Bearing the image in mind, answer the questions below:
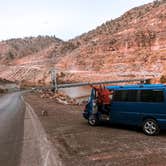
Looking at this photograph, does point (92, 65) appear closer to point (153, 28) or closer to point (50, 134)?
point (153, 28)

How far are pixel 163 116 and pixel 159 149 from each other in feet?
6.79

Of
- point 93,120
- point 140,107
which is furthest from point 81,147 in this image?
point 93,120

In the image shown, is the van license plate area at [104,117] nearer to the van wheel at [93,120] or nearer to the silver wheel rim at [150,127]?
the van wheel at [93,120]

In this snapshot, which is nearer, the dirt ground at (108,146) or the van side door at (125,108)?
the dirt ground at (108,146)

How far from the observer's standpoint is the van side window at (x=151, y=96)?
11297mm

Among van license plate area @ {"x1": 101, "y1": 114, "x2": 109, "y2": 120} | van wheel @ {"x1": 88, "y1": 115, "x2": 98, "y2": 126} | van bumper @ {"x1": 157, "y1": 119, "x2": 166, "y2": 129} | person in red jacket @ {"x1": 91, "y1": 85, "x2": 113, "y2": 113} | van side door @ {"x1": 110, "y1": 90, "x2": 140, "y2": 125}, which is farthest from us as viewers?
van wheel @ {"x1": 88, "y1": 115, "x2": 98, "y2": 126}

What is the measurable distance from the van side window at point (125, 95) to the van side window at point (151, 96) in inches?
13.6

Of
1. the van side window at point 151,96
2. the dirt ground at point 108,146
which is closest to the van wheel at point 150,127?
the dirt ground at point 108,146

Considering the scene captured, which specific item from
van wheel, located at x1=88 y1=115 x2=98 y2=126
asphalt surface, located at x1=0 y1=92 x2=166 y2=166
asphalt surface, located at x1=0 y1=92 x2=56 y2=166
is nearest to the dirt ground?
asphalt surface, located at x1=0 y1=92 x2=166 y2=166

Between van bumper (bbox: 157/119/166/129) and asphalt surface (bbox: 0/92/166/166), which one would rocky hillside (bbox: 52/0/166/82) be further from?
van bumper (bbox: 157/119/166/129)

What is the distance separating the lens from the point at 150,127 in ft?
38.0

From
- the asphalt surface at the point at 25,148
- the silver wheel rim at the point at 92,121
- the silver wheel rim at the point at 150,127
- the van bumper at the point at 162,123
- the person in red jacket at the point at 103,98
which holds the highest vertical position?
the person in red jacket at the point at 103,98

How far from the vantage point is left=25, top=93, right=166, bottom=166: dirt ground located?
8250 millimetres

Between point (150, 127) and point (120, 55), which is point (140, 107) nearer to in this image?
point (150, 127)
